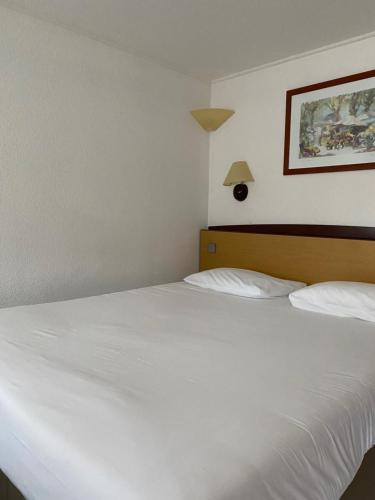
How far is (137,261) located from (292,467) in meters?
2.08

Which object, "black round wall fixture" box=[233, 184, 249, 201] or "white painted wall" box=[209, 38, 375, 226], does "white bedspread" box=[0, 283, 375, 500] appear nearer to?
"white painted wall" box=[209, 38, 375, 226]

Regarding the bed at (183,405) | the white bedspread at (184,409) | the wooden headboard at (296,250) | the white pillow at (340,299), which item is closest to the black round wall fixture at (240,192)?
the wooden headboard at (296,250)

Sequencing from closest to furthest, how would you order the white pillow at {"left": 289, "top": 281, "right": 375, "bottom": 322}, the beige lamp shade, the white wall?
1. the white pillow at {"left": 289, "top": 281, "right": 375, "bottom": 322}
2. the white wall
3. the beige lamp shade

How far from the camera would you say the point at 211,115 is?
2.99m

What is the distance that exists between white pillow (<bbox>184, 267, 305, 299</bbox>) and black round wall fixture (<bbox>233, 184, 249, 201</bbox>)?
0.69 metres

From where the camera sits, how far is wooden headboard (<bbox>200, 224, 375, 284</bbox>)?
2250 millimetres

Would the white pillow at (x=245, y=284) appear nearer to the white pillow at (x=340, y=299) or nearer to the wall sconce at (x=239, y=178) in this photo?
the white pillow at (x=340, y=299)

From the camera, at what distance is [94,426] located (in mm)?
903

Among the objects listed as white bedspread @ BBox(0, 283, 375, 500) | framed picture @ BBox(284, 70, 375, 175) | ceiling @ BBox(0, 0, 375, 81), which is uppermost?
ceiling @ BBox(0, 0, 375, 81)

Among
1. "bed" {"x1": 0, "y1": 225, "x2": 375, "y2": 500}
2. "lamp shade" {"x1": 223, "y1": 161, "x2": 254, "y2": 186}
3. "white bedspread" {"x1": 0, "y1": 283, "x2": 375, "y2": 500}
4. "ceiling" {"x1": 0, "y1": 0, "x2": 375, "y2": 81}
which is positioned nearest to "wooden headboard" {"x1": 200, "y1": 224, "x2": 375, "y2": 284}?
"lamp shade" {"x1": 223, "y1": 161, "x2": 254, "y2": 186}

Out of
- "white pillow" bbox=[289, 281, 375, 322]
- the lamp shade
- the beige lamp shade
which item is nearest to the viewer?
"white pillow" bbox=[289, 281, 375, 322]

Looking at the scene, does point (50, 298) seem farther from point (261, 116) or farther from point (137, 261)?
point (261, 116)

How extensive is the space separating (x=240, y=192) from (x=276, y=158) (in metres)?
0.37

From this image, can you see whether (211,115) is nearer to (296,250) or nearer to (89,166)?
(89,166)
